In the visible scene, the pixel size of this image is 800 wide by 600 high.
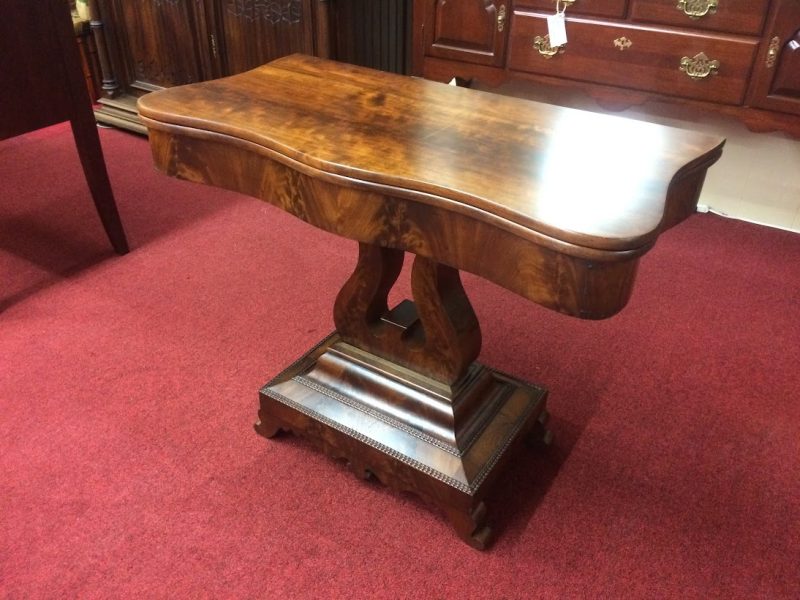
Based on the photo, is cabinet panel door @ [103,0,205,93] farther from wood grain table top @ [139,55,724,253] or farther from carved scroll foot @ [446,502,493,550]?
carved scroll foot @ [446,502,493,550]

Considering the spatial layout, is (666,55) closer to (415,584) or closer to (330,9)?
(330,9)

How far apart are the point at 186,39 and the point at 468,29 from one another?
1240 mm

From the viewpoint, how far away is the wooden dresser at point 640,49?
1751 millimetres

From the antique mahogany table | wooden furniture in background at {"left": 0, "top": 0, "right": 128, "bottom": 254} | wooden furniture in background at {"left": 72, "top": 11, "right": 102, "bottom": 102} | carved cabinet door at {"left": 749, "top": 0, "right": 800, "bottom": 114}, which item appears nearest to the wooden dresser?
carved cabinet door at {"left": 749, "top": 0, "right": 800, "bottom": 114}

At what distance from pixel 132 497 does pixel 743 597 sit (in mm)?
1060

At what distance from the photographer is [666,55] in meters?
1.85

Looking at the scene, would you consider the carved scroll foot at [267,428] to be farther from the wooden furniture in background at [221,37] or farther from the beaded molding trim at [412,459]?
the wooden furniture in background at [221,37]

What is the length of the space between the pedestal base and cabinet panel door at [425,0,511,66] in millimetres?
1162

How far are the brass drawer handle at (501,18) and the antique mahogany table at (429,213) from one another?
0.82 metres

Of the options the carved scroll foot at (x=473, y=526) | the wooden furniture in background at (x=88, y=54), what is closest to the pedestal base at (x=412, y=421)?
the carved scroll foot at (x=473, y=526)

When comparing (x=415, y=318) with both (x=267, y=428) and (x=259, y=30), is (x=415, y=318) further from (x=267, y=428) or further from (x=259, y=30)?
(x=259, y=30)

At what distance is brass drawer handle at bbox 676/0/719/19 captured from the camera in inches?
69.1

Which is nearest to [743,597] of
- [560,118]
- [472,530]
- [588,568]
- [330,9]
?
[588,568]

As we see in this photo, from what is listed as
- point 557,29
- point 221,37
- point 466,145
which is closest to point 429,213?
point 466,145
